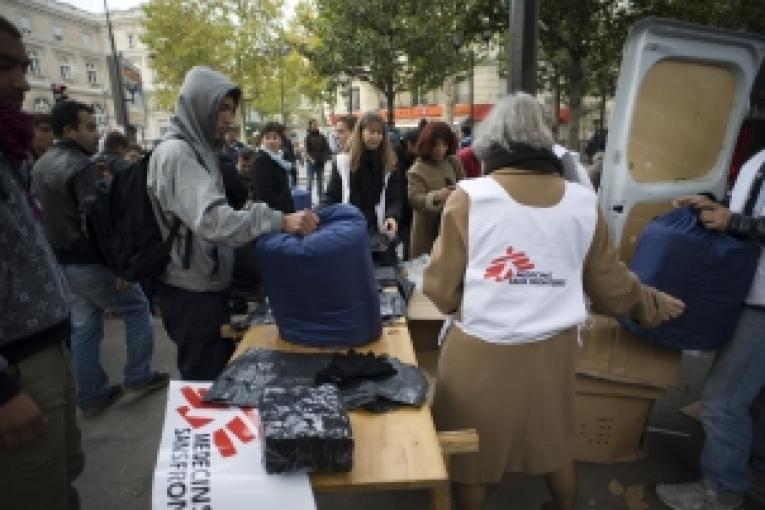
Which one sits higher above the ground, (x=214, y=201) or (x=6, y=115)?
(x=6, y=115)

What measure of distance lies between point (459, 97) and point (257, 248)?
35621 millimetres

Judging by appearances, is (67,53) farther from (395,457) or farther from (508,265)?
(395,457)

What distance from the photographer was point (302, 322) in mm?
2053

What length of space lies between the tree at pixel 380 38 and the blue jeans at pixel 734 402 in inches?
478

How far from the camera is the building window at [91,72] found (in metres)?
49.9

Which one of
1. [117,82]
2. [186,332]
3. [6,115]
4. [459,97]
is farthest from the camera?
[459,97]

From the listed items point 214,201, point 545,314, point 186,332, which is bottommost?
point 186,332

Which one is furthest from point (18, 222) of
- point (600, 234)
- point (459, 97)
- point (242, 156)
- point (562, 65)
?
point (459, 97)

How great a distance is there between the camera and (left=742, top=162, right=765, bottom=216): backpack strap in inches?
81.3

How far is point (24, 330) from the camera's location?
1370mm

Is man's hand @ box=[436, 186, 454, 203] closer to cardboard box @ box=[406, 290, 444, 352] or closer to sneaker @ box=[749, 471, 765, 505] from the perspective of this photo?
cardboard box @ box=[406, 290, 444, 352]

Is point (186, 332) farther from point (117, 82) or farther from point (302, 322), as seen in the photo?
point (117, 82)

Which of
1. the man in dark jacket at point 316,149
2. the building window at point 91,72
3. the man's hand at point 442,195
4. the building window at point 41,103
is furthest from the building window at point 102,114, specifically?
the man's hand at point 442,195

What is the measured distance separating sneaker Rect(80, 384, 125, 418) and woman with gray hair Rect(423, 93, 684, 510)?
8.56 ft
